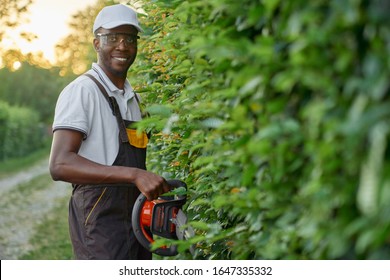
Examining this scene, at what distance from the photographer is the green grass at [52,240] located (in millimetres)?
11125

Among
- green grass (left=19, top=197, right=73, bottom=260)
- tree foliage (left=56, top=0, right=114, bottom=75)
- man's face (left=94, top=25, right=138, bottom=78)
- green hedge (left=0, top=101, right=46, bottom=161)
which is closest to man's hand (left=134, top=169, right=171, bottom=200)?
man's face (left=94, top=25, right=138, bottom=78)

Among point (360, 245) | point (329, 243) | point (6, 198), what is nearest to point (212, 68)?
point (329, 243)

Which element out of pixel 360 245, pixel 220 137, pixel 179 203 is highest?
pixel 220 137

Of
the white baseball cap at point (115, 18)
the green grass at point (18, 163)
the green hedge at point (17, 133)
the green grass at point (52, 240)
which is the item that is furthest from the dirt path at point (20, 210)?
the white baseball cap at point (115, 18)

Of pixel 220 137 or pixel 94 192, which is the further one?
pixel 94 192

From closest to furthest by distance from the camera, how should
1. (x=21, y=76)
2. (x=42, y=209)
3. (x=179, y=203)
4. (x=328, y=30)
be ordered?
(x=328, y=30), (x=179, y=203), (x=42, y=209), (x=21, y=76)

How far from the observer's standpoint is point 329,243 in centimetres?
204

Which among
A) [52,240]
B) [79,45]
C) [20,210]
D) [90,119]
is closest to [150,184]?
[90,119]

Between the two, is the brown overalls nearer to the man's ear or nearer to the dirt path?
the man's ear

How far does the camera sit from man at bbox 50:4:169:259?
3809 millimetres

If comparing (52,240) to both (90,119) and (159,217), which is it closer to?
(90,119)

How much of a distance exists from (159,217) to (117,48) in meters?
→ 1.08

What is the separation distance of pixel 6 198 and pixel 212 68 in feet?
55.2

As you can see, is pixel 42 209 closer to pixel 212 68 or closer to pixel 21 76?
pixel 212 68
